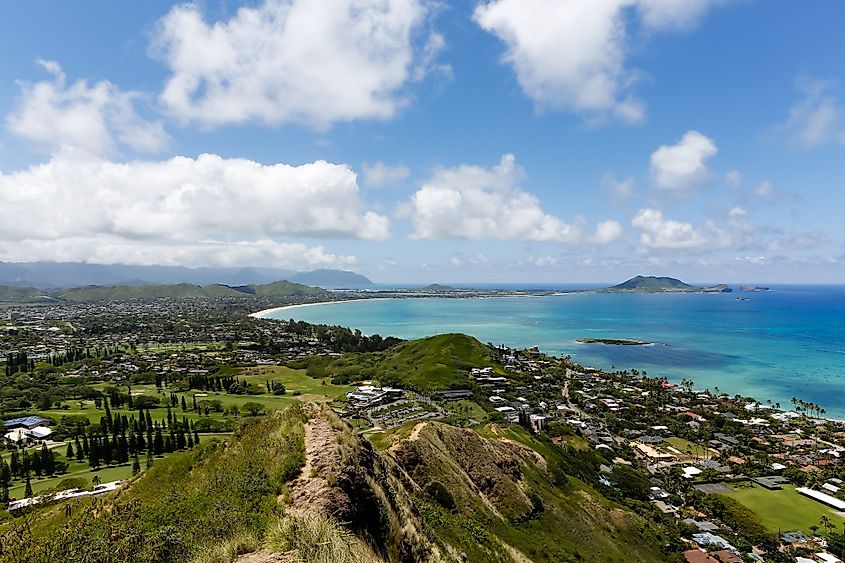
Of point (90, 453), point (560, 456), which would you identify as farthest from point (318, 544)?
point (90, 453)

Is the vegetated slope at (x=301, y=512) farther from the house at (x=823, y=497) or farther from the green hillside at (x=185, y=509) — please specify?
the house at (x=823, y=497)

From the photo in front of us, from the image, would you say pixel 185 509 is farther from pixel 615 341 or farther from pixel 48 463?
pixel 615 341

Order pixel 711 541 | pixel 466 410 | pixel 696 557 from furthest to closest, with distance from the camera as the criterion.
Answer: pixel 466 410 < pixel 711 541 < pixel 696 557

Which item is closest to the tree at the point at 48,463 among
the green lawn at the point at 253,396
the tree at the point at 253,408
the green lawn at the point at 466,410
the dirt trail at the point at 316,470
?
the green lawn at the point at 253,396

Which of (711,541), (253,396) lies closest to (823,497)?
(711,541)

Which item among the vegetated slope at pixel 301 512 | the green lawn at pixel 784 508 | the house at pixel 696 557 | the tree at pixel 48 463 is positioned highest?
the vegetated slope at pixel 301 512

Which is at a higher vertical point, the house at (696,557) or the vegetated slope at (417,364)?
the vegetated slope at (417,364)

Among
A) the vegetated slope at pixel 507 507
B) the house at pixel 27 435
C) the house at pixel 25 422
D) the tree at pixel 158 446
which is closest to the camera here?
the vegetated slope at pixel 507 507
